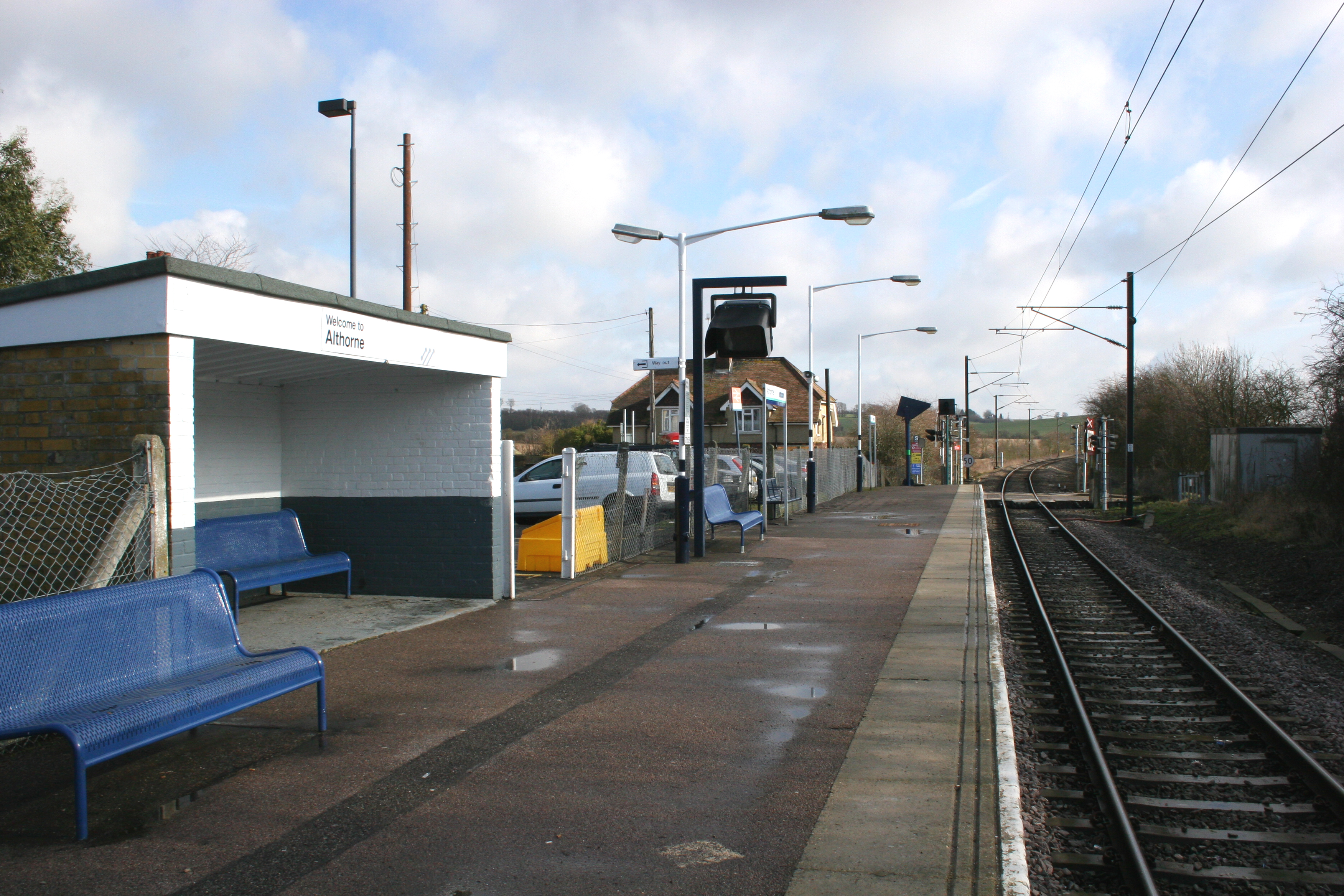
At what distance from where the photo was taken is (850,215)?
50.4 ft

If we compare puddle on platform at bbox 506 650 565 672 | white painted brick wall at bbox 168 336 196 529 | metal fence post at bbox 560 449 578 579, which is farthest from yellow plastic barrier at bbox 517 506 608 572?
white painted brick wall at bbox 168 336 196 529

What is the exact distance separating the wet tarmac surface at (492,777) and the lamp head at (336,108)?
11.6m

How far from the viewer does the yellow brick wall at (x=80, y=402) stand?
5863mm

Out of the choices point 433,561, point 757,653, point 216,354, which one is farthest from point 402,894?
point 433,561

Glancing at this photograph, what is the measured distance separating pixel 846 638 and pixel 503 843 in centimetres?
450

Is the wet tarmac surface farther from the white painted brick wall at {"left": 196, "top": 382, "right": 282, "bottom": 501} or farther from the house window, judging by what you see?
the house window

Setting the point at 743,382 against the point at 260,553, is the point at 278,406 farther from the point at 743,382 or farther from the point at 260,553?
the point at 743,382

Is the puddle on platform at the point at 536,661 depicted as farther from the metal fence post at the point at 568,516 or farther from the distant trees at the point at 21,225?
the distant trees at the point at 21,225

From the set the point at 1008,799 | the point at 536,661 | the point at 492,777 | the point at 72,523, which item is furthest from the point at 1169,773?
the point at 72,523

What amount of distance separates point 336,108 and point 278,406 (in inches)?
331

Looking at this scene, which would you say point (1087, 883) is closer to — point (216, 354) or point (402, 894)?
point (402, 894)

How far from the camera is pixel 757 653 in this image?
7195 millimetres

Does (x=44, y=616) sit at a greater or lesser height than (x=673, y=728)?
greater

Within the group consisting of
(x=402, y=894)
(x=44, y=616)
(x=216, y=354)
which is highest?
(x=216, y=354)
